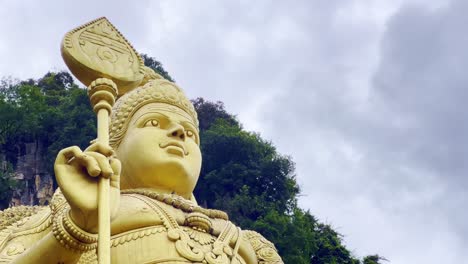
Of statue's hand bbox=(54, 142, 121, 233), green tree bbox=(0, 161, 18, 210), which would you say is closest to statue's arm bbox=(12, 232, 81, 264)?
statue's hand bbox=(54, 142, 121, 233)

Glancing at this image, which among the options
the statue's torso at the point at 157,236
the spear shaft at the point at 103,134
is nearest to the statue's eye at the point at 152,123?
the statue's torso at the point at 157,236

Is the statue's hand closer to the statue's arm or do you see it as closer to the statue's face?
the statue's arm

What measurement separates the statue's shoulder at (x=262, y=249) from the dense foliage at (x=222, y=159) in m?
14.6

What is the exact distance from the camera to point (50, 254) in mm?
4320

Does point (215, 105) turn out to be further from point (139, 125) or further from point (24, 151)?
point (139, 125)

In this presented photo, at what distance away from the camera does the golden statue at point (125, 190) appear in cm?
410

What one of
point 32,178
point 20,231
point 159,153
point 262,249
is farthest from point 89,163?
point 32,178

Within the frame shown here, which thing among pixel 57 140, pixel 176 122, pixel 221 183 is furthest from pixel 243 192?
pixel 176 122

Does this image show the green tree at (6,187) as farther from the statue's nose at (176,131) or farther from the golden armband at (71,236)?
the golden armband at (71,236)

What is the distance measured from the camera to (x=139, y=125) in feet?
19.5

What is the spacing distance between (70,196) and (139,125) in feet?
6.43

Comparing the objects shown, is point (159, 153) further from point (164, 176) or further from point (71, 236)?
point (71, 236)

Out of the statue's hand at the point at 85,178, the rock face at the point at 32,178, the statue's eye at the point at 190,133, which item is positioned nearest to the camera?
the statue's hand at the point at 85,178

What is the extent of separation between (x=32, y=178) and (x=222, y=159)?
19.6 ft
